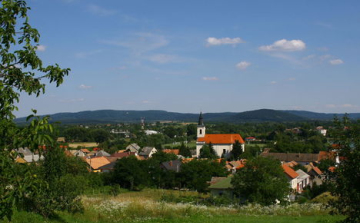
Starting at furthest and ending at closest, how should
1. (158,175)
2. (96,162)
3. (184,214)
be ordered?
(96,162), (158,175), (184,214)

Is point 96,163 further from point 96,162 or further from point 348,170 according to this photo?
point 348,170

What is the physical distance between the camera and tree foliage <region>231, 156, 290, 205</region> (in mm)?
24125

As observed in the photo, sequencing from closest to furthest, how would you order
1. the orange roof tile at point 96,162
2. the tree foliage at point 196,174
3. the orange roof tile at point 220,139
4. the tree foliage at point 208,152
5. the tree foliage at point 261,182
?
the tree foliage at point 261,182
the tree foliage at point 196,174
the orange roof tile at point 96,162
the tree foliage at point 208,152
the orange roof tile at point 220,139

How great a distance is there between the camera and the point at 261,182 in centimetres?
2483

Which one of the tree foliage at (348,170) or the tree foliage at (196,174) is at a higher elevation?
the tree foliage at (348,170)

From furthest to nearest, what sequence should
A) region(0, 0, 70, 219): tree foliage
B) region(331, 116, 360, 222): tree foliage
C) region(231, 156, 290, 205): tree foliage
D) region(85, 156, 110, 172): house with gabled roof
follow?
region(85, 156, 110, 172): house with gabled roof
region(231, 156, 290, 205): tree foliage
region(331, 116, 360, 222): tree foliage
region(0, 0, 70, 219): tree foliage

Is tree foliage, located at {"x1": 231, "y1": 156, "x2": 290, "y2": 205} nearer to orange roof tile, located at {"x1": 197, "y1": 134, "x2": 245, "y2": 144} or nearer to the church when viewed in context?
the church

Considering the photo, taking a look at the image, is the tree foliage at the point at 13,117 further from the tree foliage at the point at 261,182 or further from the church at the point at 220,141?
the church at the point at 220,141

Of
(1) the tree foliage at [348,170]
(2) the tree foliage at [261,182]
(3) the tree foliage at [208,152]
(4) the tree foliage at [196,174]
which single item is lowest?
(3) the tree foliage at [208,152]

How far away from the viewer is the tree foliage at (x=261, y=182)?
79.2 ft

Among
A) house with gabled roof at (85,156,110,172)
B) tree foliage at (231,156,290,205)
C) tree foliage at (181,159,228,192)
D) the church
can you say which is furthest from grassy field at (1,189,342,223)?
the church

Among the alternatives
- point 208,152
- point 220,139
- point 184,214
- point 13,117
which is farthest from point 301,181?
point 220,139

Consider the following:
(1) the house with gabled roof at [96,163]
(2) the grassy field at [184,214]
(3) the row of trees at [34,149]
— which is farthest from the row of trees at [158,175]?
(3) the row of trees at [34,149]

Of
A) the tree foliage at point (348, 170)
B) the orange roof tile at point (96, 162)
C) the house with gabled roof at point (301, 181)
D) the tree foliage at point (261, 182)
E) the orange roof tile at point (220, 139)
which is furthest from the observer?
the orange roof tile at point (220, 139)
